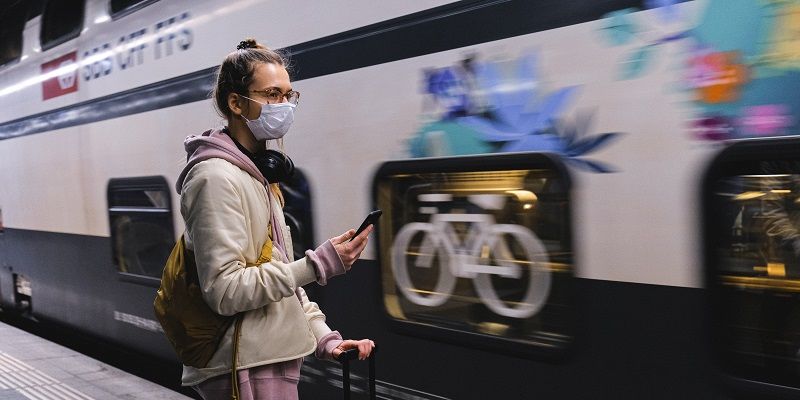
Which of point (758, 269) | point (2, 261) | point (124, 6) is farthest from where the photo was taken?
point (2, 261)

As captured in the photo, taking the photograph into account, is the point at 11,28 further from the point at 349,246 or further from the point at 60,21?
the point at 349,246

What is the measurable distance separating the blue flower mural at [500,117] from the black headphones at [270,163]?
86 cm

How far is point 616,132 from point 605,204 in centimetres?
21

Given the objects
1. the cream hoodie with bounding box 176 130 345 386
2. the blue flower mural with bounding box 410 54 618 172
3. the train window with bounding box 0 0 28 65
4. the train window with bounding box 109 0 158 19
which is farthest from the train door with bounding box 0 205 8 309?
the cream hoodie with bounding box 176 130 345 386

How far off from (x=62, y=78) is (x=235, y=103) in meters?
4.33

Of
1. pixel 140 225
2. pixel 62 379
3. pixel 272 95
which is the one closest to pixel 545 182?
pixel 272 95

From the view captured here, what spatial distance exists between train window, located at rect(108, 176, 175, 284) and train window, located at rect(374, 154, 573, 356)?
77.5 inches

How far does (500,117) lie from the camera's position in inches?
98.7

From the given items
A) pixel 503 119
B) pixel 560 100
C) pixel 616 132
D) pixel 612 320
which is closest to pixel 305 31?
pixel 503 119

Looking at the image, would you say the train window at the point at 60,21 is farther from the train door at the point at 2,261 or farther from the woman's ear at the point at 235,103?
the woman's ear at the point at 235,103

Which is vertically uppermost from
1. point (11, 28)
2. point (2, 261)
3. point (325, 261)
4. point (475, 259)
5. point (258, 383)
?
point (11, 28)

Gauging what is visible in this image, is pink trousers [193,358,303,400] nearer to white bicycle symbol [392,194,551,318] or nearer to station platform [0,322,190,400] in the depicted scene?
white bicycle symbol [392,194,551,318]

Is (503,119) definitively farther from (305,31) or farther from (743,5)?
(305,31)

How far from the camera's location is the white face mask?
6.03ft
